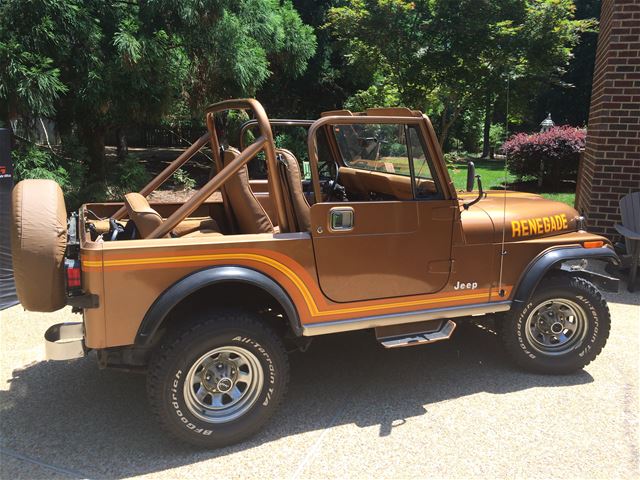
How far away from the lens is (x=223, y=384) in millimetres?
3109

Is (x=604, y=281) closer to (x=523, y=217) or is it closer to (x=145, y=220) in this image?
(x=523, y=217)

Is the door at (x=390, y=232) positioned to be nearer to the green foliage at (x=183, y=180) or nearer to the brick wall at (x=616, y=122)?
the brick wall at (x=616, y=122)

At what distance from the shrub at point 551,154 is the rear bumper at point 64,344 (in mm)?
12404

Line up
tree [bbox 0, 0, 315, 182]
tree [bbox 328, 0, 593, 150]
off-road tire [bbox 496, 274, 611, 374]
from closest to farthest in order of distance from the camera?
off-road tire [bbox 496, 274, 611, 374]
tree [bbox 0, 0, 315, 182]
tree [bbox 328, 0, 593, 150]

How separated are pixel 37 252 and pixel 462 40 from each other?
31.5ft

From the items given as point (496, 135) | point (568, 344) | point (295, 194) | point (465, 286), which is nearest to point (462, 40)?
point (568, 344)

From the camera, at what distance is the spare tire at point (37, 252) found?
2.88 meters

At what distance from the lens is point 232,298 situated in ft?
10.7

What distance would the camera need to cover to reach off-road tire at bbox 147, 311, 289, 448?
2.96m

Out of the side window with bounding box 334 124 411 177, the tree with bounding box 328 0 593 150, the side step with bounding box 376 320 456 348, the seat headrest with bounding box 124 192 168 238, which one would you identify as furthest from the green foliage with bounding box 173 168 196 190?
the side step with bounding box 376 320 456 348

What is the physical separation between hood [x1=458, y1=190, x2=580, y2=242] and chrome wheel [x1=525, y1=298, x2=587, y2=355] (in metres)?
0.55

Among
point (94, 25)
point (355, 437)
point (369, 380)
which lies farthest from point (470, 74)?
point (355, 437)

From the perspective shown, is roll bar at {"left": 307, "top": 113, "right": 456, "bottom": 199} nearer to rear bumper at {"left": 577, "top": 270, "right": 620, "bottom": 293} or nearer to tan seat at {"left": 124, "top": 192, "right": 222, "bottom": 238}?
tan seat at {"left": 124, "top": 192, "right": 222, "bottom": 238}

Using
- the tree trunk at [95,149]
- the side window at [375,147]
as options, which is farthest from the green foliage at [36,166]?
the side window at [375,147]
